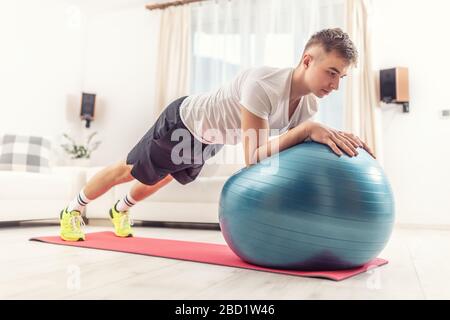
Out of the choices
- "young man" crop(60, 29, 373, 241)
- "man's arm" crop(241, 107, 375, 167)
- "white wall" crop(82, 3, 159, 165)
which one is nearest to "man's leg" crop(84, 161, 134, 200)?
"young man" crop(60, 29, 373, 241)

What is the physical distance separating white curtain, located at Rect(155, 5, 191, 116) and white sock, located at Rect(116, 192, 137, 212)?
8.04ft

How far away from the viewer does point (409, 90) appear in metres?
3.94

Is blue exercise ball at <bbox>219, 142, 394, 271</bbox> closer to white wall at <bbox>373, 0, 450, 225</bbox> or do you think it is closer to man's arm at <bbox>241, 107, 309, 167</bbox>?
man's arm at <bbox>241, 107, 309, 167</bbox>

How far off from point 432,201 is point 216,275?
3.18m

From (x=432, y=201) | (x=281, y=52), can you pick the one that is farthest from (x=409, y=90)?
(x=281, y=52)

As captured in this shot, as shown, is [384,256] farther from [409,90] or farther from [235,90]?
[409,90]

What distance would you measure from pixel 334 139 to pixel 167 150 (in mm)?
846

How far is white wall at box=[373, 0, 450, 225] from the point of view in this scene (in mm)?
3814

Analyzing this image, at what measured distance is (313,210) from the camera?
4.17ft

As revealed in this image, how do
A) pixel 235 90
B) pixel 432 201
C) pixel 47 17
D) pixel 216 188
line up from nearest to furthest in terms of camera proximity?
pixel 235 90 → pixel 216 188 → pixel 432 201 → pixel 47 17

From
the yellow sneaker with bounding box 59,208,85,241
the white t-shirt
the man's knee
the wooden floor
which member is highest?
the white t-shirt

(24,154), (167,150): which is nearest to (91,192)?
(167,150)

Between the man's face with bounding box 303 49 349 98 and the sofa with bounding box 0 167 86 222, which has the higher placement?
Answer: the man's face with bounding box 303 49 349 98

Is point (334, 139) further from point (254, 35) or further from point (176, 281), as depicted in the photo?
point (254, 35)
